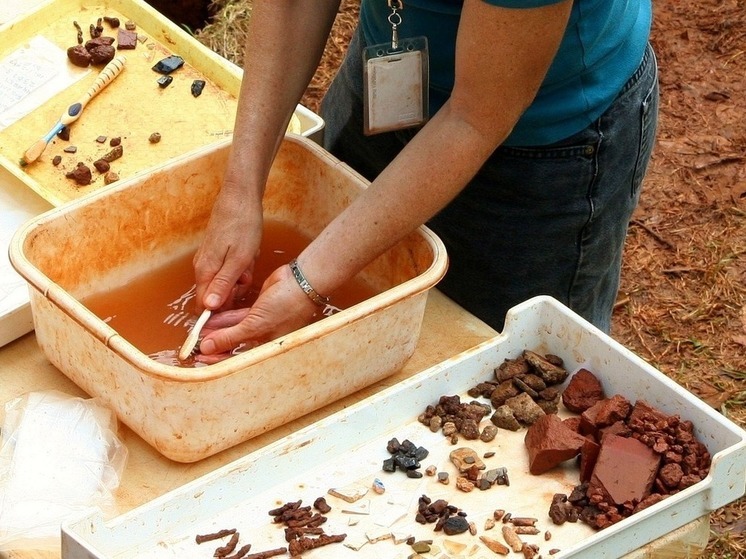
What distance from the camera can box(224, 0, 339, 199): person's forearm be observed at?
1437 mm

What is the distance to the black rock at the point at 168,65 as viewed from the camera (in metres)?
1.90

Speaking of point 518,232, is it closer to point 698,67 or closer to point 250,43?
point 250,43

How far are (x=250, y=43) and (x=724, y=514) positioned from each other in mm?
1352

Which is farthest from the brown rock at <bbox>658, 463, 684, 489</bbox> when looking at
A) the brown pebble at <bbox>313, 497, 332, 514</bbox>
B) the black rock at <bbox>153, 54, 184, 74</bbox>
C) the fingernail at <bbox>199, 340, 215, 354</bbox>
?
the black rock at <bbox>153, 54, 184, 74</bbox>

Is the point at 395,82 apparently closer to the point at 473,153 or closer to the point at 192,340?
the point at 473,153

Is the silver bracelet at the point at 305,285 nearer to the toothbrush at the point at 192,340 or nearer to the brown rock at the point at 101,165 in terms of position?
the toothbrush at the point at 192,340

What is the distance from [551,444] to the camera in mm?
1238

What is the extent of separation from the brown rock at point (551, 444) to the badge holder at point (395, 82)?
42 cm

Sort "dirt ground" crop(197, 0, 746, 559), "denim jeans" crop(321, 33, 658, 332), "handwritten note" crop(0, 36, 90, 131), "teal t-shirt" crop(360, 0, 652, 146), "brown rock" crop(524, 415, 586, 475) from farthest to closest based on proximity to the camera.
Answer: "dirt ground" crop(197, 0, 746, 559)
"handwritten note" crop(0, 36, 90, 131)
"denim jeans" crop(321, 33, 658, 332)
"teal t-shirt" crop(360, 0, 652, 146)
"brown rock" crop(524, 415, 586, 475)

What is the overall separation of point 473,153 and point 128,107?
0.78 m

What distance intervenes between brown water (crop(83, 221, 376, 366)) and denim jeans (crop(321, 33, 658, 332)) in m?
0.18

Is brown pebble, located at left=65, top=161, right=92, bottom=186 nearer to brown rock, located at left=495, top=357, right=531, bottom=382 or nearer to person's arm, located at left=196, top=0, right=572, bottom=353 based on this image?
person's arm, located at left=196, top=0, right=572, bottom=353

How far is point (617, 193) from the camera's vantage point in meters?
1.53

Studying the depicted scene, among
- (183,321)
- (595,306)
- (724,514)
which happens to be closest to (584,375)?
(595,306)
